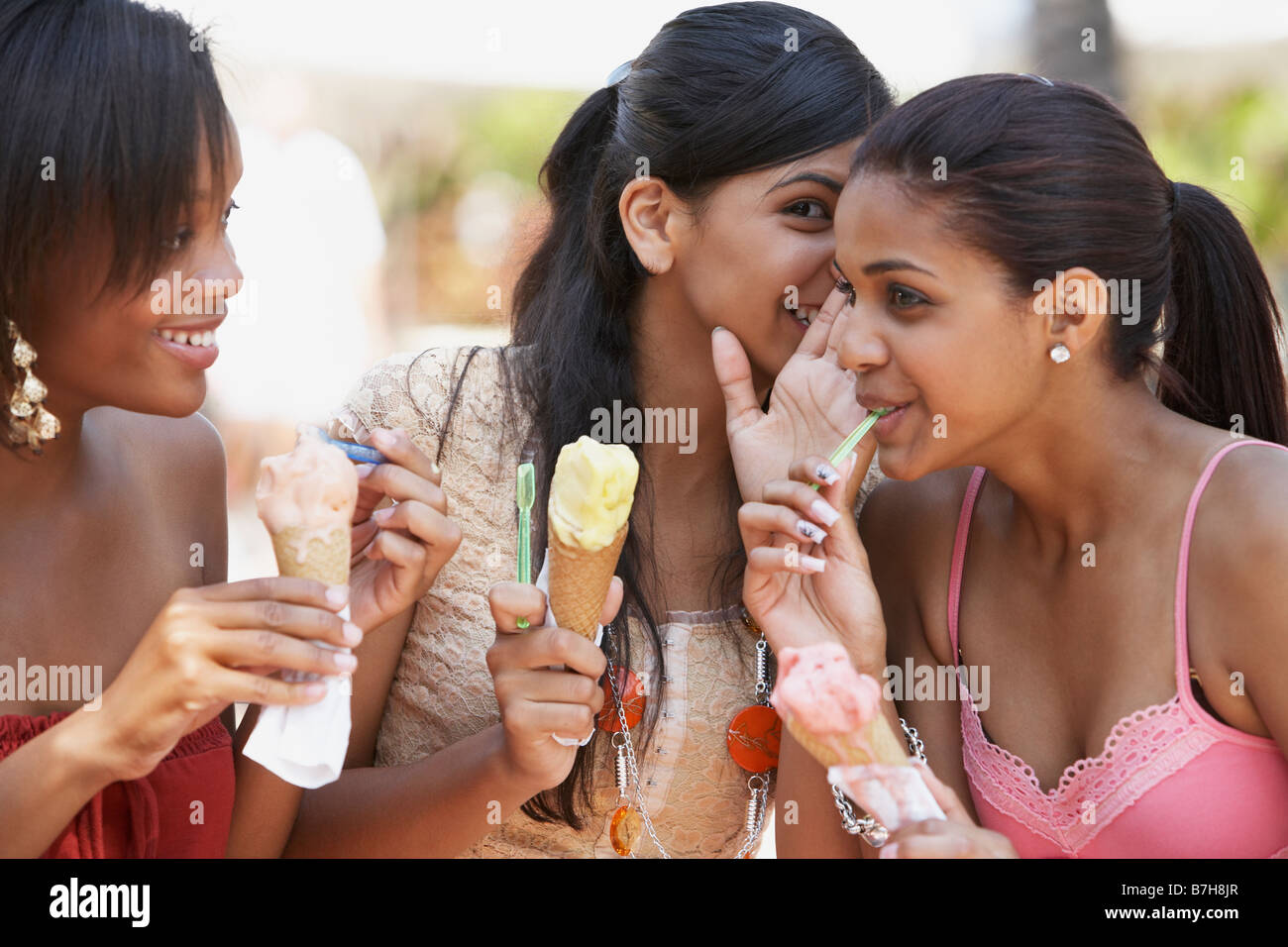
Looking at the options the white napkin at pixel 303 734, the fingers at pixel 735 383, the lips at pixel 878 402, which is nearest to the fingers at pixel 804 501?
the lips at pixel 878 402

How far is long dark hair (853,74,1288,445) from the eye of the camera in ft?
7.97

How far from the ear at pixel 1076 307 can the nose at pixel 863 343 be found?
35 centimetres

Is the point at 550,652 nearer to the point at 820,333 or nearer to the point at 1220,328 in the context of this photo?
the point at 820,333

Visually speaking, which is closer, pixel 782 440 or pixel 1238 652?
pixel 1238 652

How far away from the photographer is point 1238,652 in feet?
7.79

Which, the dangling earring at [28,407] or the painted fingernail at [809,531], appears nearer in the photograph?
the dangling earring at [28,407]

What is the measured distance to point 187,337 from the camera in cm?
230

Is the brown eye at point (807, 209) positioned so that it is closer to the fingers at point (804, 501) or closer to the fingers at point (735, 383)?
the fingers at point (735, 383)

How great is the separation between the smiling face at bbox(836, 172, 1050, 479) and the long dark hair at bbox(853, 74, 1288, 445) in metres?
0.05

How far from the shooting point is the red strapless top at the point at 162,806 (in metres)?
2.23

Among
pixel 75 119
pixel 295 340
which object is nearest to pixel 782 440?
pixel 75 119

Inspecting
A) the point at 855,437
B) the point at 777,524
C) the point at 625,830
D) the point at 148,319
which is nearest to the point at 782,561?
the point at 777,524
